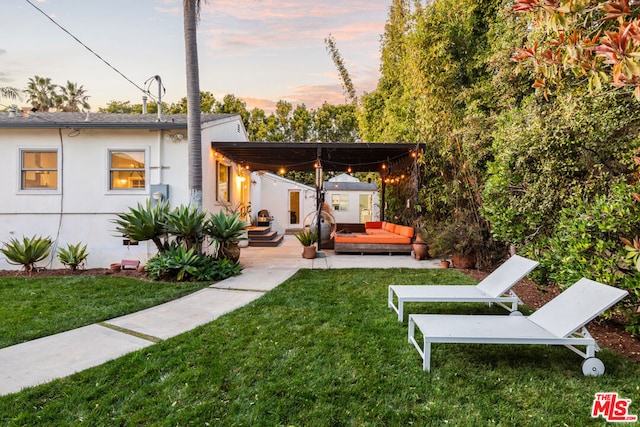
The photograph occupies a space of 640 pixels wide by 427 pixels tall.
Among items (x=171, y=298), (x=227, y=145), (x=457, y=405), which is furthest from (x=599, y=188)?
(x=227, y=145)

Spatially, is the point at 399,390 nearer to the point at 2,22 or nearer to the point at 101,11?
the point at 101,11

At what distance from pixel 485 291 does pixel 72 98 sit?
35.4m

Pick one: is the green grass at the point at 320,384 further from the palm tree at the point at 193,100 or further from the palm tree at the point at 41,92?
the palm tree at the point at 41,92

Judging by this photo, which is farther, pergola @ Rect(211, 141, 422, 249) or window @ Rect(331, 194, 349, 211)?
window @ Rect(331, 194, 349, 211)

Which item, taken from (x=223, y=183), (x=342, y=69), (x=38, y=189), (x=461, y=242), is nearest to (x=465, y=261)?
(x=461, y=242)

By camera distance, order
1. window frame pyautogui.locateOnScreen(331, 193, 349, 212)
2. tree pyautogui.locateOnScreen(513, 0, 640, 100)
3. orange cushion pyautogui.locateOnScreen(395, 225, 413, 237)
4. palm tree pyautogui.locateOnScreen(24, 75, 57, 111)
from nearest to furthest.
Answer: tree pyautogui.locateOnScreen(513, 0, 640, 100)
orange cushion pyautogui.locateOnScreen(395, 225, 413, 237)
window frame pyautogui.locateOnScreen(331, 193, 349, 212)
palm tree pyautogui.locateOnScreen(24, 75, 57, 111)

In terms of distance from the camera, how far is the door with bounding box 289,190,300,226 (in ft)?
59.0

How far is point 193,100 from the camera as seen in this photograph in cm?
705

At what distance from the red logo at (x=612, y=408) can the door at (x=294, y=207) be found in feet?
52.5

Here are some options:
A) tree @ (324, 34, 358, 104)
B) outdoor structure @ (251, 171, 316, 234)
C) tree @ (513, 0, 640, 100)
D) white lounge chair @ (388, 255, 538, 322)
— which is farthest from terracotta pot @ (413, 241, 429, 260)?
tree @ (324, 34, 358, 104)

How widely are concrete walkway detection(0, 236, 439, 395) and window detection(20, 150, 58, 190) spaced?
5.59 m

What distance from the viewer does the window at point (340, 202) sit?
18.6 metres

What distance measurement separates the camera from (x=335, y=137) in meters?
28.8

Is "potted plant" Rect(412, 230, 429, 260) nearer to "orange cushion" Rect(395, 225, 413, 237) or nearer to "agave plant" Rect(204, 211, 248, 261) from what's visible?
"orange cushion" Rect(395, 225, 413, 237)
